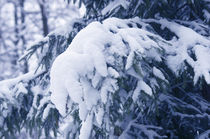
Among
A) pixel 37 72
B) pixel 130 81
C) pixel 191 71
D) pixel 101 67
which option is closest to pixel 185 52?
pixel 191 71

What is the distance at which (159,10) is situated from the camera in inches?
154

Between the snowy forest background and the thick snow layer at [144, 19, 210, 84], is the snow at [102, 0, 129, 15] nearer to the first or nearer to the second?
the snowy forest background

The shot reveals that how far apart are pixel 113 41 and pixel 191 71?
995 mm

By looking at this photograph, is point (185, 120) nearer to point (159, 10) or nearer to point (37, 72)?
point (159, 10)

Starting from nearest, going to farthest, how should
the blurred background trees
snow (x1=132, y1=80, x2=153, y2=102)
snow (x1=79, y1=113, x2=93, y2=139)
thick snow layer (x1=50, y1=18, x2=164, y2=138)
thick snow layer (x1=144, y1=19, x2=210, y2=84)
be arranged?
1. thick snow layer (x1=50, y1=18, x2=164, y2=138)
2. snow (x1=132, y1=80, x2=153, y2=102)
3. snow (x1=79, y1=113, x2=93, y2=139)
4. thick snow layer (x1=144, y1=19, x2=210, y2=84)
5. the blurred background trees

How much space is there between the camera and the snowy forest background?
2193 mm

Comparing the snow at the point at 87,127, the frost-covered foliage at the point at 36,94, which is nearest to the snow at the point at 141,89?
the snow at the point at 87,127

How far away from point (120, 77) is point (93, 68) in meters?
0.26

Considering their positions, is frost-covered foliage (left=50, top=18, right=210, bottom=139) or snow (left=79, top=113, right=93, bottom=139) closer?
frost-covered foliage (left=50, top=18, right=210, bottom=139)

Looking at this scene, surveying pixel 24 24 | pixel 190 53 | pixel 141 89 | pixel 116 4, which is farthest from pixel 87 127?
pixel 24 24

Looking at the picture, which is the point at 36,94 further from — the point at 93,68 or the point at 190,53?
the point at 190,53

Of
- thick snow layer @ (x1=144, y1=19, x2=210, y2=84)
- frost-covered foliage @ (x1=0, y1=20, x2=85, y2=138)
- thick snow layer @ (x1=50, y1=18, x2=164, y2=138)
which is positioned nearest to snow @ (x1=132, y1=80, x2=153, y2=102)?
thick snow layer @ (x1=50, y1=18, x2=164, y2=138)

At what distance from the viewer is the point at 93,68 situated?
2184 millimetres

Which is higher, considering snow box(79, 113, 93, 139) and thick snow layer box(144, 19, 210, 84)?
thick snow layer box(144, 19, 210, 84)
